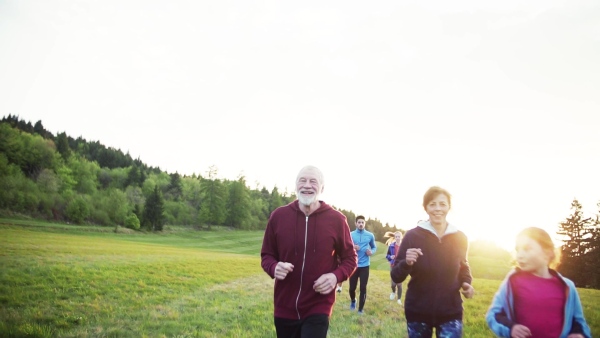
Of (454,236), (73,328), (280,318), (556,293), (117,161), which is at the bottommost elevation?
(73,328)

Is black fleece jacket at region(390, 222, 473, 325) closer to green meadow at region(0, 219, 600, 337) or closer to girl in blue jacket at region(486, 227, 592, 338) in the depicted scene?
girl in blue jacket at region(486, 227, 592, 338)

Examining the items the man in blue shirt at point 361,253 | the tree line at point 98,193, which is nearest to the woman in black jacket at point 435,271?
the man in blue shirt at point 361,253

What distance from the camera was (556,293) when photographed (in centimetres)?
333

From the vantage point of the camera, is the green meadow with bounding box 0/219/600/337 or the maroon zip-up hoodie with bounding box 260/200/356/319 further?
the green meadow with bounding box 0/219/600/337

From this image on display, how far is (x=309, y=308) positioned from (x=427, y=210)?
203 centimetres

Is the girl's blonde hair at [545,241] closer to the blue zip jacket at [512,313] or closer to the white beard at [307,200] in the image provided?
the blue zip jacket at [512,313]

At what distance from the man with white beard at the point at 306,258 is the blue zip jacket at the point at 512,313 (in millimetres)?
1620

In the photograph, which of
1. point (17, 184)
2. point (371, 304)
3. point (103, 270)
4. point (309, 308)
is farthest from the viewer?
point (17, 184)

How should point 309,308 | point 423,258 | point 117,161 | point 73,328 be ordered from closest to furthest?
point 309,308
point 423,258
point 73,328
point 117,161

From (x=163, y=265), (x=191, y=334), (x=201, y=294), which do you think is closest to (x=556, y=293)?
(x=191, y=334)

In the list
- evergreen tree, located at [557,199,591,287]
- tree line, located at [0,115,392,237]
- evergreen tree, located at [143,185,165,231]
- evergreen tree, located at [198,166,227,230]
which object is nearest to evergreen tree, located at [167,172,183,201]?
tree line, located at [0,115,392,237]

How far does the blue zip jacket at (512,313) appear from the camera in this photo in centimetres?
322

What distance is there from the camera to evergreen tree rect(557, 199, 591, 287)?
137 ft

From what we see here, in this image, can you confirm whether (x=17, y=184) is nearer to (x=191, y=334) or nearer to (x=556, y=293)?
(x=191, y=334)
